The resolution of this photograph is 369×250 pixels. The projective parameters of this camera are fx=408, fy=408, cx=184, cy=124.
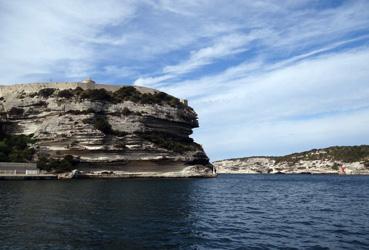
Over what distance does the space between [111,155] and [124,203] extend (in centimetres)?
4693

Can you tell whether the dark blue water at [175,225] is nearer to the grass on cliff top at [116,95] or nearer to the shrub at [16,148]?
the shrub at [16,148]

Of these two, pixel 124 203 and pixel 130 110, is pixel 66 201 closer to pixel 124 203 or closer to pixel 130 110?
pixel 124 203

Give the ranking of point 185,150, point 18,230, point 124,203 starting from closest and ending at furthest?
point 18,230
point 124,203
point 185,150

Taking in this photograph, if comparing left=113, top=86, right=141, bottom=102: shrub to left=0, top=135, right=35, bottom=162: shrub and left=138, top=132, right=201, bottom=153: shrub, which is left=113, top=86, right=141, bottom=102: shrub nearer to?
left=138, top=132, right=201, bottom=153: shrub

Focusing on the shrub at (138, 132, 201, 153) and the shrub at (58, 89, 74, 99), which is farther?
the shrub at (58, 89, 74, 99)

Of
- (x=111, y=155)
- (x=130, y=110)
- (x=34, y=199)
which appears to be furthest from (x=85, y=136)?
(x=34, y=199)

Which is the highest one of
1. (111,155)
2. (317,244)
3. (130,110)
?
(130,110)

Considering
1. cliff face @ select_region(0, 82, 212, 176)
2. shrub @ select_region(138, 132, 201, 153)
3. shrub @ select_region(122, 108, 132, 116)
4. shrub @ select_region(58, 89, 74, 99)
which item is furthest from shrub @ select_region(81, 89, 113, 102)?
shrub @ select_region(138, 132, 201, 153)

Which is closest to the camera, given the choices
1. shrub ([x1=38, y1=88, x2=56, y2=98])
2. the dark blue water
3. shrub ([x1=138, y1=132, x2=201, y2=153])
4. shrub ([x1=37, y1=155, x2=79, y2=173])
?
the dark blue water

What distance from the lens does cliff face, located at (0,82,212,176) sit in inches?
3282

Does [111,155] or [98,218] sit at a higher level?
[111,155]

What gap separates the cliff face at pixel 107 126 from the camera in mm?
83375

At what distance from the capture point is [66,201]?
3794 centimetres

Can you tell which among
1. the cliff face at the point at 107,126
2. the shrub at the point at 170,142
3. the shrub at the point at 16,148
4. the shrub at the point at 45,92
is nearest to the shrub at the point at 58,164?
the cliff face at the point at 107,126
